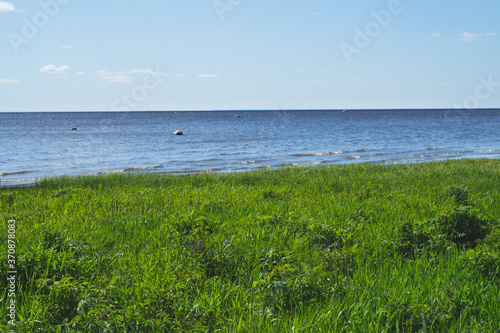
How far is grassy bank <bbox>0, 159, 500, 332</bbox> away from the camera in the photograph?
12.5 feet

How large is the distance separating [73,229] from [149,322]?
3663mm

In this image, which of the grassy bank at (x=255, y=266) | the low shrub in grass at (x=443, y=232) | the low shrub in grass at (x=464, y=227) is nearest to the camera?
the grassy bank at (x=255, y=266)

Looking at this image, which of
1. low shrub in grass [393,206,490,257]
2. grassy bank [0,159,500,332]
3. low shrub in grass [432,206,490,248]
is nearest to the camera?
grassy bank [0,159,500,332]

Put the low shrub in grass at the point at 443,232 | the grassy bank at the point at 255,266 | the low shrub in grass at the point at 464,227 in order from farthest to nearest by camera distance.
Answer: the low shrub in grass at the point at 464,227 < the low shrub in grass at the point at 443,232 < the grassy bank at the point at 255,266

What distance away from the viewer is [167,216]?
26.0 feet

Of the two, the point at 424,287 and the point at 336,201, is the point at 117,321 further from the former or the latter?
the point at 336,201

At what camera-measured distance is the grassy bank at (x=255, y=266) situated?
3.81 meters

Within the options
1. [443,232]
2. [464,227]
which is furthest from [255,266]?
[464,227]

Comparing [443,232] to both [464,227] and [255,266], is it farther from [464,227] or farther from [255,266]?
A: [255,266]

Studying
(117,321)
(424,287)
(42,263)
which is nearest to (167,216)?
(42,263)

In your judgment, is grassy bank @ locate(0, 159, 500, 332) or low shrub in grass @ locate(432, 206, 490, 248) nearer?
grassy bank @ locate(0, 159, 500, 332)

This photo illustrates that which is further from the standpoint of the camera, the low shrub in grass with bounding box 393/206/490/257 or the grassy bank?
the low shrub in grass with bounding box 393/206/490/257

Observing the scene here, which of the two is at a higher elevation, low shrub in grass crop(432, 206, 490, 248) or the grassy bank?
low shrub in grass crop(432, 206, 490, 248)

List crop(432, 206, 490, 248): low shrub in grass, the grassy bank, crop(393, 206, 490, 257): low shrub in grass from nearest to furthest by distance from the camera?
the grassy bank, crop(393, 206, 490, 257): low shrub in grass, crop(432, 206, 490, 248): low shrub in grass
